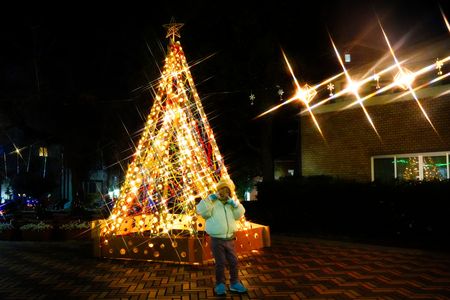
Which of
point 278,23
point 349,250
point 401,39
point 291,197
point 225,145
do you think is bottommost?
point 349,250

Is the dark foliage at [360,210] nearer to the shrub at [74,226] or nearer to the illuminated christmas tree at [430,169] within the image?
the illuminated christmas tree at [430,169]

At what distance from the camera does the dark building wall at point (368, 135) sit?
444 inches

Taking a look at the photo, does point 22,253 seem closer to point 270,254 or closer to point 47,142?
point 270,254

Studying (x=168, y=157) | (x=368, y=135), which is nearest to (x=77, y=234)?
(x=168, y=157)

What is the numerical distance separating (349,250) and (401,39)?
733cm

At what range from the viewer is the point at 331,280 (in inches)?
241

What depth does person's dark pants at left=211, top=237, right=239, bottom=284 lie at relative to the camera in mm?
5465

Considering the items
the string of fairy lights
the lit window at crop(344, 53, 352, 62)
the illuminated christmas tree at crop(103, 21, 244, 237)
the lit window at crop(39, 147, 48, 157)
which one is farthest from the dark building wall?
the lit window at crop(39, 147, 48, 157)

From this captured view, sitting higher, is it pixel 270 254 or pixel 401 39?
pixel 401 39

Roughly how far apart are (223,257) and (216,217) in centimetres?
54

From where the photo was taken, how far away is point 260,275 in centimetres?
648

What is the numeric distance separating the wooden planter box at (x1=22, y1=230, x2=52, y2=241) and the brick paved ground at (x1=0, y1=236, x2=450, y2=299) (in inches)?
62.1

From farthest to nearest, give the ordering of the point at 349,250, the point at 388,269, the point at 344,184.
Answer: the point at 344,184 → the point at 349,250 → the point at 388,269

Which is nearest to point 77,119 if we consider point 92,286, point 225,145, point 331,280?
point 225,145
